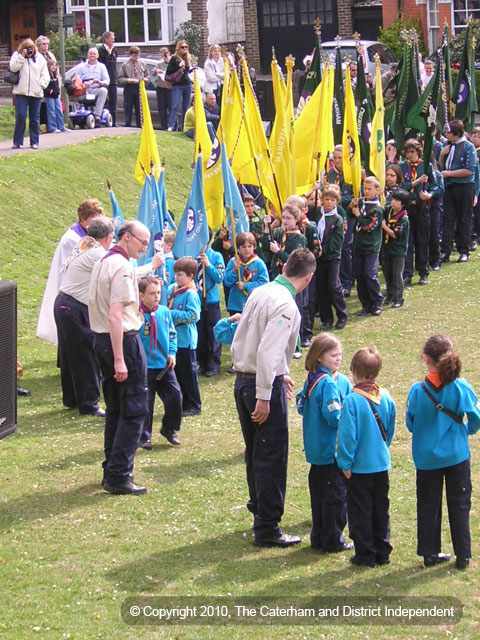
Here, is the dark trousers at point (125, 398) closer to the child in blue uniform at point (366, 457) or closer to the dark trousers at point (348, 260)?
the child in blue uniform at point (366, 457)

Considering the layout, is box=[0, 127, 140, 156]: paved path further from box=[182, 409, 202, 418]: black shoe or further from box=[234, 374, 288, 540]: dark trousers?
box=[234, 374, 288, 540]: dark trousers

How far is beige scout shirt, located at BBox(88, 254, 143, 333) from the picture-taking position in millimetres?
8500

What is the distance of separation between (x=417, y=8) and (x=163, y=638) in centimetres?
3511

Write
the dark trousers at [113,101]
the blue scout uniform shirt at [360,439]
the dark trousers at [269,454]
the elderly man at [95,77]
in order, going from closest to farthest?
the blue scout uniform shirt at [360,439], the dark trousers at [269,454], the elderly man at [95,77], the dark trousers at [113,101]

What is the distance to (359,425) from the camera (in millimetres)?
7441

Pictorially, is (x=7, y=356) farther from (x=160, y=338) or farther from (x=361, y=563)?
(x=160, y=338)

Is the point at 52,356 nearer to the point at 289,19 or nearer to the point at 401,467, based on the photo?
the point at 401,467

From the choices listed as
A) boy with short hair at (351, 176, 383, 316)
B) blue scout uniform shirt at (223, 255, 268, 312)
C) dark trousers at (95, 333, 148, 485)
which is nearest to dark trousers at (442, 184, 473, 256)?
boy with short hair at (351, 176, 383, 316)

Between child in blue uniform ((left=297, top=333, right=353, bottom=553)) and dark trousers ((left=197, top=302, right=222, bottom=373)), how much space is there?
532cm

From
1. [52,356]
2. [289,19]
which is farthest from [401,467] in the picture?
[289,19]

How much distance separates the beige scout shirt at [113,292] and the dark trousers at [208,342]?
14.0ft

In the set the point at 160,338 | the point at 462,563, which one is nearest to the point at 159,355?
the point at 160,338

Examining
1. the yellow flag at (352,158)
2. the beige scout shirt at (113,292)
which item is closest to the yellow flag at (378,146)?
the yellow flag at (352,158)

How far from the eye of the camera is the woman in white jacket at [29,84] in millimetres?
22828
